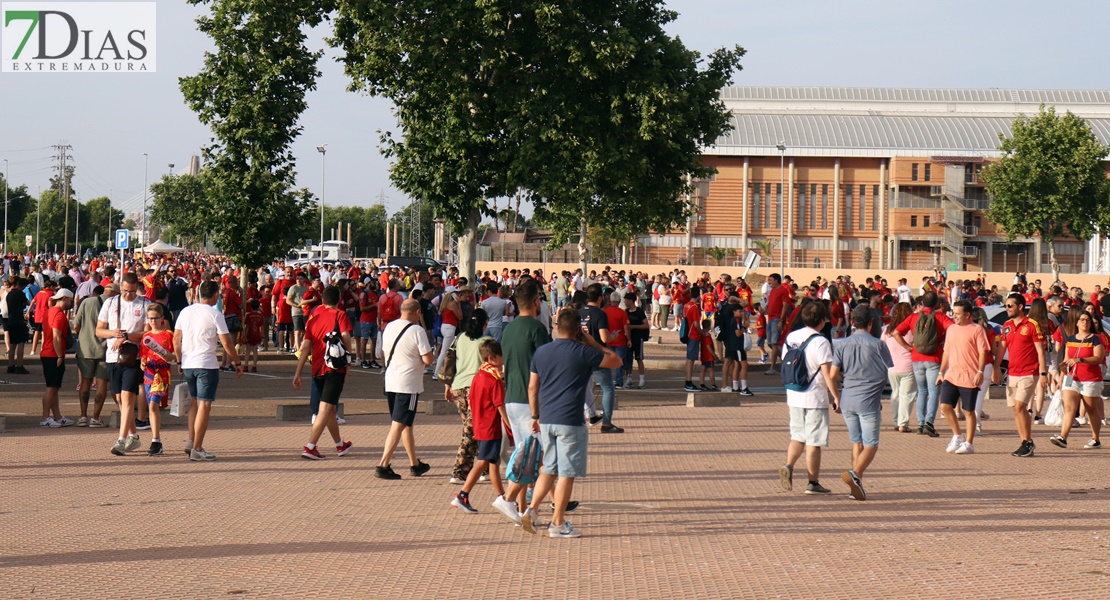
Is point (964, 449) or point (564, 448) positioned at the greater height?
point (564, 448)

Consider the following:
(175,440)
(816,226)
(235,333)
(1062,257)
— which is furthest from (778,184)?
(175,440)

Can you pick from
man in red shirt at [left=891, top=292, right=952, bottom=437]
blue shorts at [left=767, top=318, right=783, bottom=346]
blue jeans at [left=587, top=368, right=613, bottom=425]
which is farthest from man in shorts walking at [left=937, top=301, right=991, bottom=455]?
blue shorts at [left=767, top=318, right=783, bottom=346]

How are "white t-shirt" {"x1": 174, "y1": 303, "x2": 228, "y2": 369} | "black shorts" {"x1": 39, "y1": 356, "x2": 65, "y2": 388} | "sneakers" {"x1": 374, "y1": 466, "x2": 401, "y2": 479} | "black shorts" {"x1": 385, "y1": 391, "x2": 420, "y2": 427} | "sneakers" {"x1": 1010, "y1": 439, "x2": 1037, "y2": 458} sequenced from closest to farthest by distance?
1. "black shorts" {"x1": 385, "y1": 391, "x2": 420, "y2": 427}
2. "sneakers" {"x1": 374, "y1": 466, "x2": 401, "y2": 479}
3. "white t-shirt" {"x1": 174, "y1": 303, "x2": 228, "y2": 369}
4. "sneakers" {"x1": 1010, "y1": 439, "x2": 1037, "y2": 458}
5. "black shorts" {"x1": 39, "y1": 356, "x2": 65, "y2": 388}

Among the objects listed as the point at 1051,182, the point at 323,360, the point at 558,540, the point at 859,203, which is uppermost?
the point at 859,203

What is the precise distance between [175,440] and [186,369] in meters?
1.94

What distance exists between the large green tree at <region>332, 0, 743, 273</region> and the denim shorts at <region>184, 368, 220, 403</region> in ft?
41.5

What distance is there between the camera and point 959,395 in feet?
42.9

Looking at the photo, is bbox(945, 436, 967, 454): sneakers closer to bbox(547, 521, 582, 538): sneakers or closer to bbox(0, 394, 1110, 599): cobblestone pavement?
bbox(0, 394, 1110, 599): cobblestone pavement

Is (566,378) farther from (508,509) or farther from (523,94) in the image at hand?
(523,94)

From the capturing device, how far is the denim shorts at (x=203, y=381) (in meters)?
11.3

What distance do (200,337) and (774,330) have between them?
14.2 meters

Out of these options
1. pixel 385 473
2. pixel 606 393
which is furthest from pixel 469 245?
pixel 385 473

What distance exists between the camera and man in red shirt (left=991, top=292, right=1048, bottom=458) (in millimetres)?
12859

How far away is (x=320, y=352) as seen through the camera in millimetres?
11461
